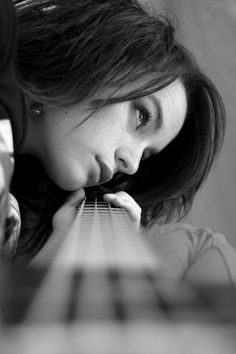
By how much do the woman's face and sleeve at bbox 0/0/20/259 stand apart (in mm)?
257

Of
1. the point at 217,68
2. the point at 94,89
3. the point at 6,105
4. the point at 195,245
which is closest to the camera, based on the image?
the point at 6,105

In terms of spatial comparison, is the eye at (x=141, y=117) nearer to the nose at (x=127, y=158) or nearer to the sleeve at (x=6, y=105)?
the nose at (x=127, y=158)

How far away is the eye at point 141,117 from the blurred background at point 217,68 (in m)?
0.42

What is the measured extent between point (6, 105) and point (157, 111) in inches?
14.7

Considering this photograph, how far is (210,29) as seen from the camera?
1274mm

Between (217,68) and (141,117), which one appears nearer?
(141,117)

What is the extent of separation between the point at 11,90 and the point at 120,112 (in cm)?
29

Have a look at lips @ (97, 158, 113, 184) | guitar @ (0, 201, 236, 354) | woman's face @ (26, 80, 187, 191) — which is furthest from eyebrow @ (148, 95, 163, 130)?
guitar @ (0, 201, 236, 354)

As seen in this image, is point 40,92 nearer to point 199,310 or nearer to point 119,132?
point 119,132

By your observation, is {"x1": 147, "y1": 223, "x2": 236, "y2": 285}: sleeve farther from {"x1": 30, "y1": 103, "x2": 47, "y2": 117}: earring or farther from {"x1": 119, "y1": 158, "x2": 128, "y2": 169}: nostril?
{"x1": 30, "y1": 103, "x2": 47, "y2": 117}: earring

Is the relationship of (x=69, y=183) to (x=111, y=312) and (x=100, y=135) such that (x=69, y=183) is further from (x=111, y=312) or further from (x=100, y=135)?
(x=111, y=312)

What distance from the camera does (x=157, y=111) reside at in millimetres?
799

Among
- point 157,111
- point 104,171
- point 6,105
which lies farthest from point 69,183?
point 6,105

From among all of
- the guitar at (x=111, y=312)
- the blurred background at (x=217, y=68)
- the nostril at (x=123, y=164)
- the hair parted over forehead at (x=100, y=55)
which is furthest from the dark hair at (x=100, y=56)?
the guitar at (x=111, y=312)
